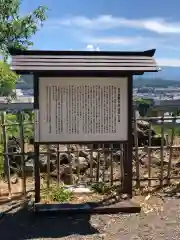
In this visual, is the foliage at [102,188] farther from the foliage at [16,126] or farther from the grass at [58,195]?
the foliage at [16,126]

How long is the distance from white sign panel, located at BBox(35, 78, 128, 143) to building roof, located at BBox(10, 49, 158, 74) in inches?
9.3

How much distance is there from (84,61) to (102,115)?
0.77 m

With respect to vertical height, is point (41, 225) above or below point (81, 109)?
below

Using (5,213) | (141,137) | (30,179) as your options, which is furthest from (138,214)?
(141,137)

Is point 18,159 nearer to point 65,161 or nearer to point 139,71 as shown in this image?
point 65,161

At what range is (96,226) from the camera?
5.12 m

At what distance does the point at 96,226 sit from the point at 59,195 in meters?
1.08

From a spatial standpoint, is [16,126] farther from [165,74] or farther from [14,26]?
[165,74]

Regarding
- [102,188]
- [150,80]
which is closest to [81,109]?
[102,188]

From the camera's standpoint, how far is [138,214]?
5.55m

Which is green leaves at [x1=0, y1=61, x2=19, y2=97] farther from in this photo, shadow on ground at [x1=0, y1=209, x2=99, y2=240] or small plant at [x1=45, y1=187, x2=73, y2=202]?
shadow on ground at [x1=0, y1=209, x2=99, y2=240]

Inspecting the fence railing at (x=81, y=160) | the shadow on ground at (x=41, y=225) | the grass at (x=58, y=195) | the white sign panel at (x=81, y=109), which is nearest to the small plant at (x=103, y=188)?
the fence railing at (x=81, y=160)

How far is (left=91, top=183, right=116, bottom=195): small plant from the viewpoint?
6.41m

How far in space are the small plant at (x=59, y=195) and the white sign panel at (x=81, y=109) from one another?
89cm
